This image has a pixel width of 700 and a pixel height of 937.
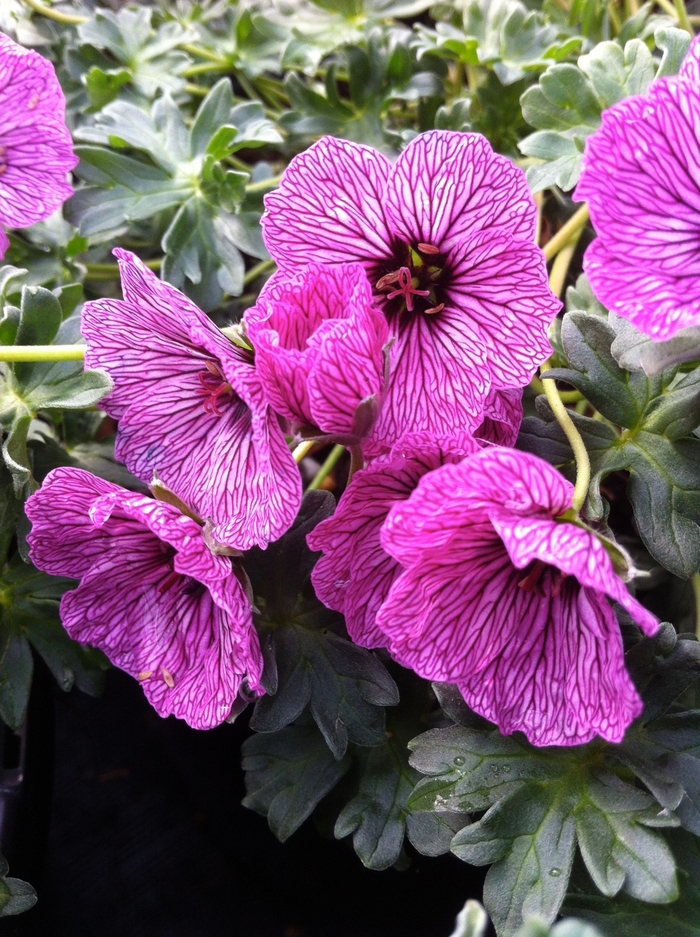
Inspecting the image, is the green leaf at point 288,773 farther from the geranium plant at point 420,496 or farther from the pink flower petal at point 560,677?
the pink flower petal at point 560,677

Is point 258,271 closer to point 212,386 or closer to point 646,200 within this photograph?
point 212,386

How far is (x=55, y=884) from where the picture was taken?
90 cm

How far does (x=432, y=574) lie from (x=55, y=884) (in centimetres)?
61

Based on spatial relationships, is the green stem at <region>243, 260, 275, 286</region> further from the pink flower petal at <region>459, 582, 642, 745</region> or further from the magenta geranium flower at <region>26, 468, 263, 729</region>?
the pink flower petal at <region>459, 582, 642, 745</region>

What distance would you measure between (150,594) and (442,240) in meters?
0.37

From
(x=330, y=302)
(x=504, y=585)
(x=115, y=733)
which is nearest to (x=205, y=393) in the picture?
(x=330, y=302)

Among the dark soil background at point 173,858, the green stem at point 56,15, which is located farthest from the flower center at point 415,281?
the green stem at point 56,15

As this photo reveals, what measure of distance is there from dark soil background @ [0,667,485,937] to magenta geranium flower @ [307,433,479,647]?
1.27ft

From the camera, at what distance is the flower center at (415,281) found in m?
0.67

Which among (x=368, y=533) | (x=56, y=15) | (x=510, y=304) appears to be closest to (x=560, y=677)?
(x=368, y=533)

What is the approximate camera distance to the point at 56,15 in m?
1.15

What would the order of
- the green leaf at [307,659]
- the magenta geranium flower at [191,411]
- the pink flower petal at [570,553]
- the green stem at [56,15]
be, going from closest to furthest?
the pink flower petal at [570,553]
the magenta geranium flower at [191,411]
the green leaf at [307,659]
the green stem at [56,15]

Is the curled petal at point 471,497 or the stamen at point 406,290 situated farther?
the stamen at point 406,290

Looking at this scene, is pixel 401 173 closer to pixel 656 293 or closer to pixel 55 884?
pixel 656 293
